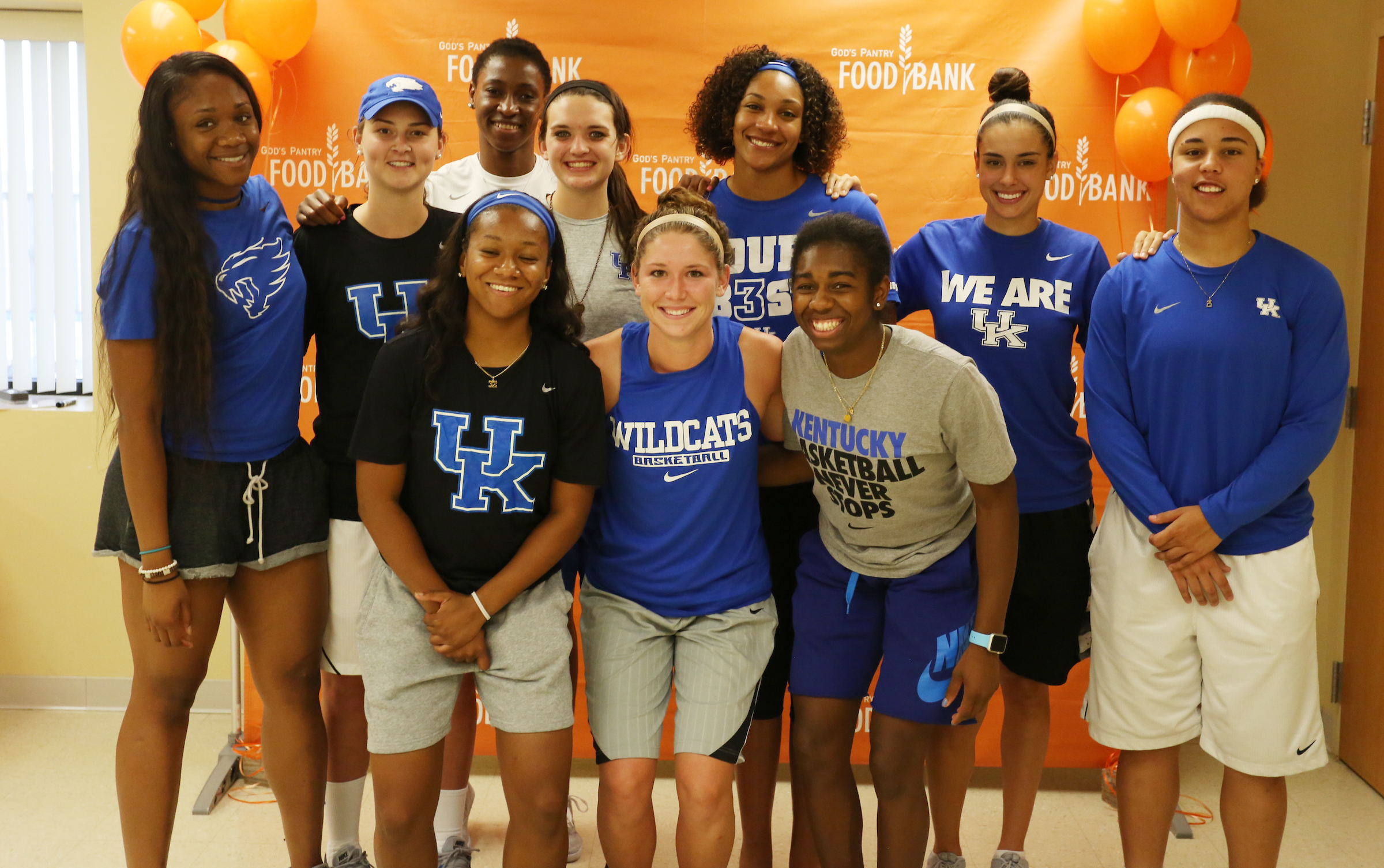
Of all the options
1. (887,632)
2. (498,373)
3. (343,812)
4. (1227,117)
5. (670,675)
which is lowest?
(343,812)

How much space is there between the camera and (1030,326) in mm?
2422

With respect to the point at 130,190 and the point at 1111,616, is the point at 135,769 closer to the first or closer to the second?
the point at 130,190

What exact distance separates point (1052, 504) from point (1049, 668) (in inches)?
16.2

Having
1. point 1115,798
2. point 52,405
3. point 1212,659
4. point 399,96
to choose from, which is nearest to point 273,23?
point 399,96

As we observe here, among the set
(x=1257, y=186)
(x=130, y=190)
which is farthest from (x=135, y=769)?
(x=1257, y=186)

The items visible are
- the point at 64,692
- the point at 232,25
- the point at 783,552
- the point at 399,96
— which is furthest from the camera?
the point at 64,692

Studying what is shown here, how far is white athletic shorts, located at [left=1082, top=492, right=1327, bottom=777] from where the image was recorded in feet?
7.09

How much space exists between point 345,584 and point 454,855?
2.88 feet

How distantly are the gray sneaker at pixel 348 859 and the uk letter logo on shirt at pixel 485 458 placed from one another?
1.10 meters

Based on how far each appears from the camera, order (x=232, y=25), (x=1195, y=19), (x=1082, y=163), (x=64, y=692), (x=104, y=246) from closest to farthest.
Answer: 1. (x=1195, y=19)
2. (x=232, y=25)
3. (x=1082, y=163)
4. (x=104, y=246)
5. (x=64, y=692)

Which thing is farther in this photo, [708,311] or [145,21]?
[145,21]

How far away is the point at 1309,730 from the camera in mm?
2174

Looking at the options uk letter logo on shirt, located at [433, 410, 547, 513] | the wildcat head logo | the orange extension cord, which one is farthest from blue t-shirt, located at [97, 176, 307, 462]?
the orange extension cord

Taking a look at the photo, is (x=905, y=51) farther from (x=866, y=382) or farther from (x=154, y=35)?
(x=154, y=35)
